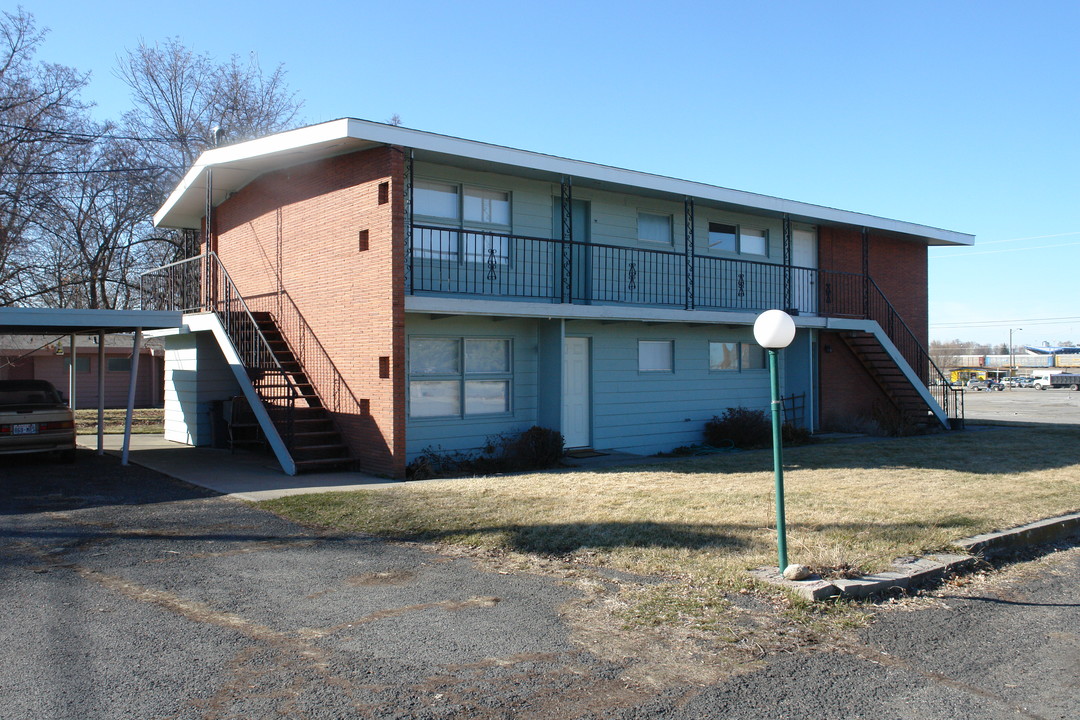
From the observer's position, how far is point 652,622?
572 centimetres

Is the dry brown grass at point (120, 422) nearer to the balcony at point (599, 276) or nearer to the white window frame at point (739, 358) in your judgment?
the balcony at point (599, 276)

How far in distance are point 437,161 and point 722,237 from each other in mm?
7708

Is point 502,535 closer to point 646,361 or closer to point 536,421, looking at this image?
Answer: point 536,421

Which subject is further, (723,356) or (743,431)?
(723,356)

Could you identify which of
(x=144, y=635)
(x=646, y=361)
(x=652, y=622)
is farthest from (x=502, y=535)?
(x=646, y=361)

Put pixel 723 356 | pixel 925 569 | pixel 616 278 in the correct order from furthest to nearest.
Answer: pixel 723 356
pixel 616 278
pixel 925 569

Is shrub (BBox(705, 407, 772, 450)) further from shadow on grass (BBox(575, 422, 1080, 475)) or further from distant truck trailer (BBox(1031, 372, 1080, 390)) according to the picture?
distant truck trailer (BBox(1031, 372, 1080, 390))

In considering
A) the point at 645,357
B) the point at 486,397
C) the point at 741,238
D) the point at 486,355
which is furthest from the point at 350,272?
the point at 741,238

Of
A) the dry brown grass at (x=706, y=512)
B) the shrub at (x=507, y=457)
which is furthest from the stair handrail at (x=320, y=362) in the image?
the dry brown grass at (x=706, y=512)

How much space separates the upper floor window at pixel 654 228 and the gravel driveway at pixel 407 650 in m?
10.9

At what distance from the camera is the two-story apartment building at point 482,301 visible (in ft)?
43.5

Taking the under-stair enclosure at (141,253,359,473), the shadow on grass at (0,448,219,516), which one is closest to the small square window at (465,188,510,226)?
the under-stair enclosure at (141,253,359,473)

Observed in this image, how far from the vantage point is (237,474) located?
1316 cm

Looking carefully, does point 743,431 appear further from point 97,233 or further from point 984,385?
point 984,385
